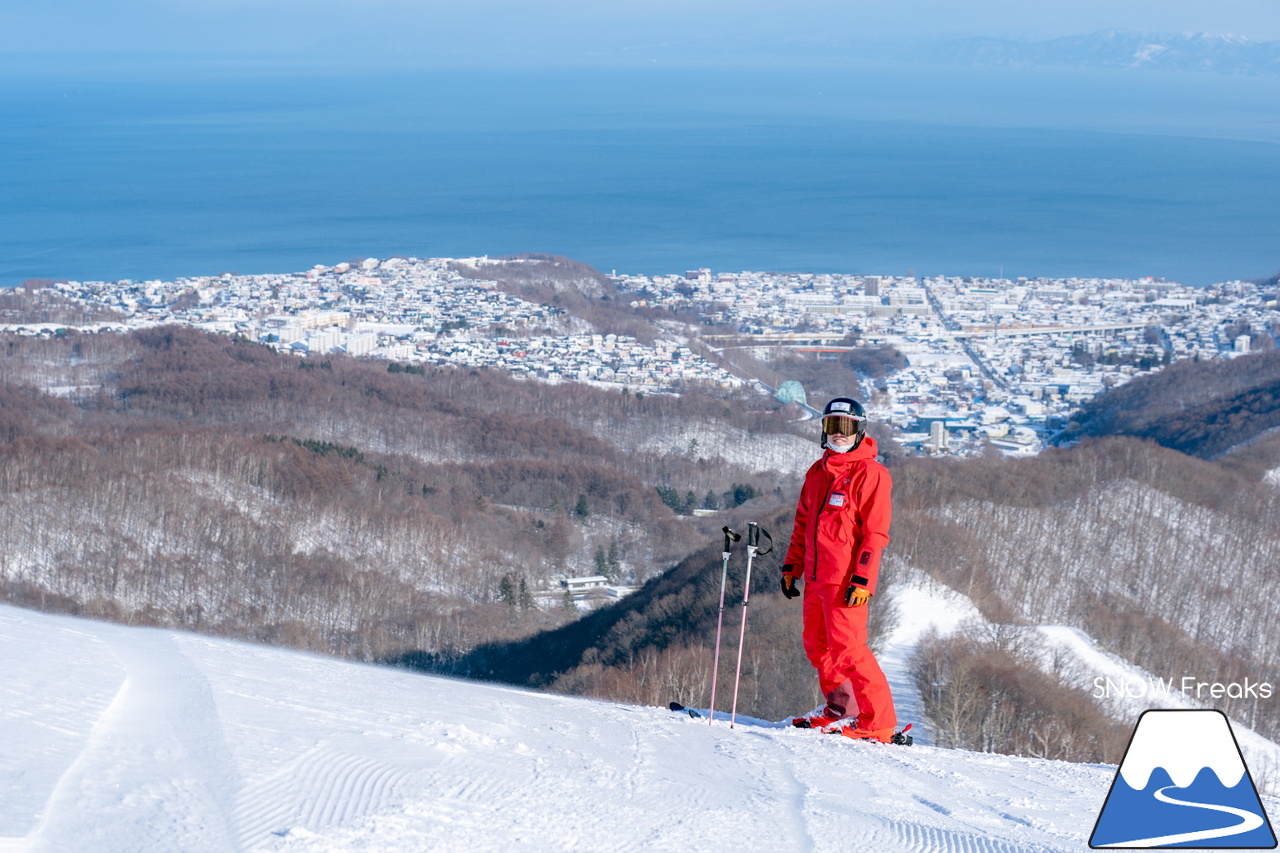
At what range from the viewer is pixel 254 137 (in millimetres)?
169000

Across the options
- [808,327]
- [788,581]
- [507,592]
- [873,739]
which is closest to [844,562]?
[788,581]

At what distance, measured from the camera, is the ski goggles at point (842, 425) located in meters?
4.87

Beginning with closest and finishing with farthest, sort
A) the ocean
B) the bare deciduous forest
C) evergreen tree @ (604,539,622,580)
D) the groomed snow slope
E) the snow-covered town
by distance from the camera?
1. the groomed snow slope
2. the bare deciduous forest
3. evergreen tree @ (604,539,622,580)
4. the snow-covered town
5. the ocean

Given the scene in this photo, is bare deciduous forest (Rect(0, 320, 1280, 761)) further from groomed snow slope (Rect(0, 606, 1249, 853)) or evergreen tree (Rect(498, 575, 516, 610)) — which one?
groomed snow slope (Rect(0, 606, 1249, 853))

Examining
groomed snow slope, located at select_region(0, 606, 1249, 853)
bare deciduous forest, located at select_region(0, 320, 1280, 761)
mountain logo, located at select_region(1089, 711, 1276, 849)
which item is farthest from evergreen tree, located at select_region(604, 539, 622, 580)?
mountain logo, located at select_region(1089, 711, 1276, 849)

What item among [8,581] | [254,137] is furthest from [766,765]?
[254,137]

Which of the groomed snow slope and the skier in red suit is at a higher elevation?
the skier in red suit

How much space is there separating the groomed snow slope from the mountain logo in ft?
0.79

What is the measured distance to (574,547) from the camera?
29297 millimetres

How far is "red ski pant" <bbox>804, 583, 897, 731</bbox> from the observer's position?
4992 mm

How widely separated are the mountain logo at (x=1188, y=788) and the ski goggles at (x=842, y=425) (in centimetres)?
193

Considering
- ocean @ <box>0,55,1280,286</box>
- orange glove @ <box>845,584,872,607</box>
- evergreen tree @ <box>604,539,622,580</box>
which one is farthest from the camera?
ocean @ <box>0,55,1280,286</box>

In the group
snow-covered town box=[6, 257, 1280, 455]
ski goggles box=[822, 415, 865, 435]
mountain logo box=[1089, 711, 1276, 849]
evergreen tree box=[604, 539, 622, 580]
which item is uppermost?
snow-covered town box=[6, 257, 1280, 455]

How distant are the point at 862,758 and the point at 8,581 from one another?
73.6 feet
